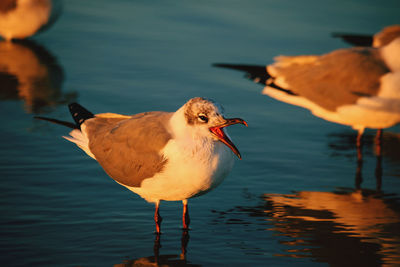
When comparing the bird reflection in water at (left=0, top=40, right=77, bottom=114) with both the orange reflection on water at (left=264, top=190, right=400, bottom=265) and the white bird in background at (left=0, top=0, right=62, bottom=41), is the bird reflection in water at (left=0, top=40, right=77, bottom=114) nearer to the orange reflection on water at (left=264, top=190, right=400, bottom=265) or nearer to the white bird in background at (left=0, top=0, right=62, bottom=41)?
the white bird in background at (left=0, top=0, right=62, bottom=41)

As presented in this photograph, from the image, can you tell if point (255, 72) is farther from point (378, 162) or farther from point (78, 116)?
point (78, 116)

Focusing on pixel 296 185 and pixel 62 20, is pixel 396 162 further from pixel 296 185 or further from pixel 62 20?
pixel 62 20

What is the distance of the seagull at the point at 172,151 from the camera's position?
4.69 meters

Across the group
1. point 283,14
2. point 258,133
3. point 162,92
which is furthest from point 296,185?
point 283,14

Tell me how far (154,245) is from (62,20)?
7.24 m

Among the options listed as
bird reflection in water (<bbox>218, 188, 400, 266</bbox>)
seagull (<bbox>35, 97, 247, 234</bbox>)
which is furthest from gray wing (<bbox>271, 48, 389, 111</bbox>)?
seagull (<bbox>35, 97, 247, 234</bbox>)

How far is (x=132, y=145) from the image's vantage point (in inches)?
203

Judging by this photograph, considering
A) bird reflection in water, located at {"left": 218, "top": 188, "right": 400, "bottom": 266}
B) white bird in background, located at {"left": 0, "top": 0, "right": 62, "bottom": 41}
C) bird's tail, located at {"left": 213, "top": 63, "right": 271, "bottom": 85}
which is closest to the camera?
bird reflection in water, located at {"left": 218, "top": 188, "right": 400, "bottom": 266}

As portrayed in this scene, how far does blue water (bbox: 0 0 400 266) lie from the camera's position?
4.94 m

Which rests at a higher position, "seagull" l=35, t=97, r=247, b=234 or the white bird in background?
the white bird in background

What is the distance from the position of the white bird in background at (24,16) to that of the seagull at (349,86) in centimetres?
406

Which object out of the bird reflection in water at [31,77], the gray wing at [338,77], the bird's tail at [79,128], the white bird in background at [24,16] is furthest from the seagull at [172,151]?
the white bird in background at [24,16]

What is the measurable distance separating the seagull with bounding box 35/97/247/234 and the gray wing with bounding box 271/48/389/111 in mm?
2863

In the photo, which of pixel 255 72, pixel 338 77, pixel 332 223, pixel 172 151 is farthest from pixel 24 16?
pixel 332 223
